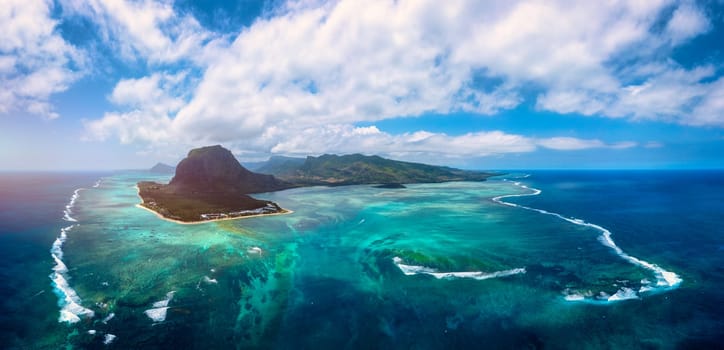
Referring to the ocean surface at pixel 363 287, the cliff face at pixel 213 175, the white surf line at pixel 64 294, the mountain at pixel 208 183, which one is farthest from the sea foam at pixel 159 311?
the cliff face at pixel 213 175

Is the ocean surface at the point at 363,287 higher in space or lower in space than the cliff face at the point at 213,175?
lower

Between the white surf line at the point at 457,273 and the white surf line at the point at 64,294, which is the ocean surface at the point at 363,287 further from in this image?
the white surf line at the point at 457,273

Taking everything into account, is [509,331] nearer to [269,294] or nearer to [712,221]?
[269,294]

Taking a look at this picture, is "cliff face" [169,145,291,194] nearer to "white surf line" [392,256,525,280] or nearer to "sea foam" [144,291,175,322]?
"sea foam" [144,291,175,322]

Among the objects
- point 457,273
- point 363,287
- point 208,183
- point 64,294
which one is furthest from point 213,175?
point 457,273

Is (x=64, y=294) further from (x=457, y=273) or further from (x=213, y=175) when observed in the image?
(x=213, y=175)
